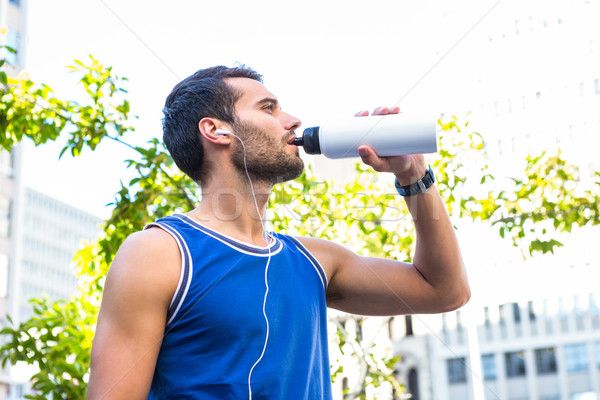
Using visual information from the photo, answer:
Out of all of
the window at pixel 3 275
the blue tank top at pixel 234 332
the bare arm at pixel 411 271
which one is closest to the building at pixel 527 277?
the window at pixel 3 275

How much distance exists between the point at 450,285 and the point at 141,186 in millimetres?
2510

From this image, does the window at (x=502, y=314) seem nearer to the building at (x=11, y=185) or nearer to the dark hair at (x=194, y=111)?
the building at (x=11, y=185)

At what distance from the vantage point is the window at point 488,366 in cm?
4928

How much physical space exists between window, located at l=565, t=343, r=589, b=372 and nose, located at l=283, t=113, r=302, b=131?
158ft

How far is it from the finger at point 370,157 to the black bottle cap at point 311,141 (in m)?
0.12

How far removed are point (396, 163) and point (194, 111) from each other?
0.56 m

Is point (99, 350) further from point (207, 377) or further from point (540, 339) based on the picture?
point (540, 339)

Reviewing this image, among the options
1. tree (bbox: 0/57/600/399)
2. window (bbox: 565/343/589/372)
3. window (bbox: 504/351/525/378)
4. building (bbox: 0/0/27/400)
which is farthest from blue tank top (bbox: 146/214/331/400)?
window (bbox: 504/351/525/378)

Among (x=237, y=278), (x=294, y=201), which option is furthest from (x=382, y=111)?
(x=294, y=201)

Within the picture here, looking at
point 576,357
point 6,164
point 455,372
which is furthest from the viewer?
point 455,372

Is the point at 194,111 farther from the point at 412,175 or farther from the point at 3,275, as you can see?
the point at 3,275

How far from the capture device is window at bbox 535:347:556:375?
47.1m

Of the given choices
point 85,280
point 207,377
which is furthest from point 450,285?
point 85,280

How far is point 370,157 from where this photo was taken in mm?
1881
